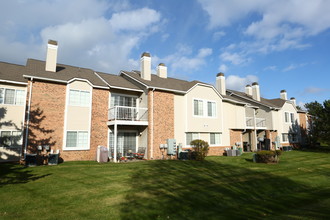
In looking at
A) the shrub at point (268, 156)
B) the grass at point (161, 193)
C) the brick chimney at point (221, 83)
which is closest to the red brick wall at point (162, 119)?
the grass at point (161, 193)

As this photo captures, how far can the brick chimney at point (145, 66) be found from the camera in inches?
858

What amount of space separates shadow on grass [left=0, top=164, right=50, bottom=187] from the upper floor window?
8448 millimetres

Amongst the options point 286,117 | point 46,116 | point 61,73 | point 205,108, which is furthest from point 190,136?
point 286,117

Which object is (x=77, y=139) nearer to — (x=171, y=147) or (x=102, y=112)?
(x=102, y=112)

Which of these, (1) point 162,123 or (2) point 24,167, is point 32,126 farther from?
(1) point 162,123

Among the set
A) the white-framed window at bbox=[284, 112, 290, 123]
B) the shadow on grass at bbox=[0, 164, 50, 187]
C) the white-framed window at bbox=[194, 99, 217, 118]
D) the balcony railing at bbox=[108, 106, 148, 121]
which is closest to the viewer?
the shadow on grass at bbox=[0, 164, 50, 187]

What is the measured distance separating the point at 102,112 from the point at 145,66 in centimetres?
658

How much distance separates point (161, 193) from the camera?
29.7 ft

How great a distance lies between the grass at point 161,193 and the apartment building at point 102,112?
3392mm

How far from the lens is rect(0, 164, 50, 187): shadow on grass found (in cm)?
1041

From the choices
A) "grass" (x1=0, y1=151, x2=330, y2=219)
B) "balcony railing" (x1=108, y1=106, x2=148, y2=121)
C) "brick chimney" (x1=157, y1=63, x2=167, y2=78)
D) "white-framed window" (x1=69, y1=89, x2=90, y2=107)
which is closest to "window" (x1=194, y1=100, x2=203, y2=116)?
"brick chimney" (x1=157, y1=63, x2=167, y2=78)

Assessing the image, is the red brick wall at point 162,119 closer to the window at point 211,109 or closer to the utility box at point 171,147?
the utility box at point 171,147

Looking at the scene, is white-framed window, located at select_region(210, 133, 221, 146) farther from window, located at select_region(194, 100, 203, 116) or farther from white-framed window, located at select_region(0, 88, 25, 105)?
white-framed window, located at select_region(0, 88, 25, 105)

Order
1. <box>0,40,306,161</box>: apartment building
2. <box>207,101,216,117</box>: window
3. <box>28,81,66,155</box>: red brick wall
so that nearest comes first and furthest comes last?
<box>28,81,66,155</box>: red brick wall
<box>0,40,306,161</box>: apartment building
<box>207,101,216,117</box>: window
